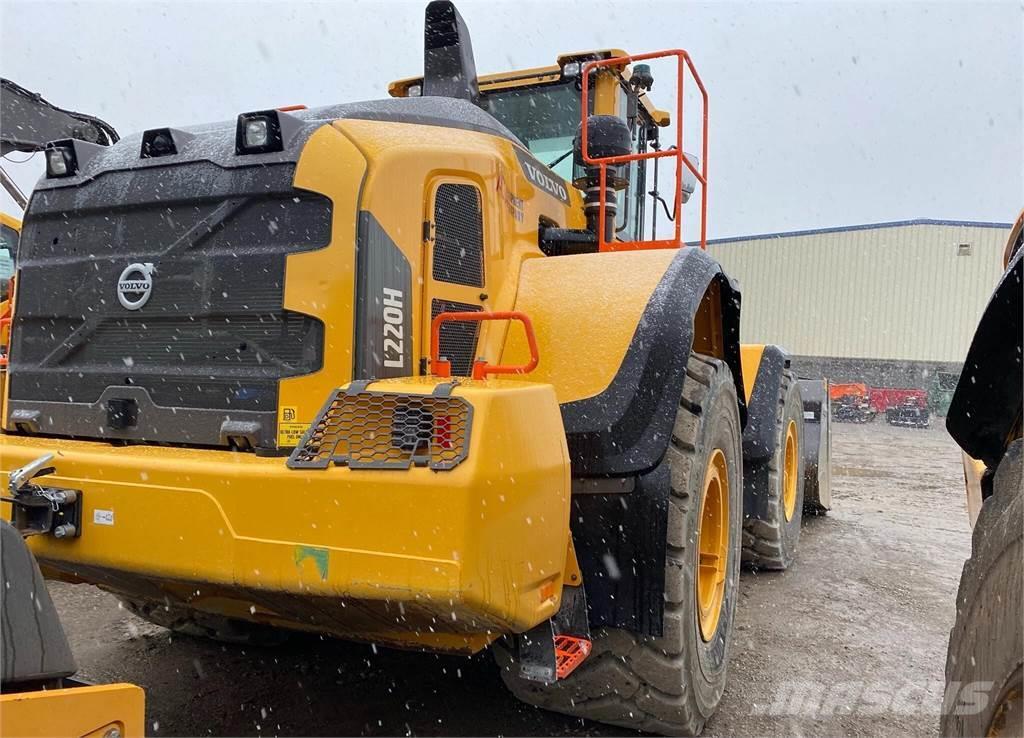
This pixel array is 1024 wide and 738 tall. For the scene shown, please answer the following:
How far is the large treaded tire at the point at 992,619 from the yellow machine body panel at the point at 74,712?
1.67 metres

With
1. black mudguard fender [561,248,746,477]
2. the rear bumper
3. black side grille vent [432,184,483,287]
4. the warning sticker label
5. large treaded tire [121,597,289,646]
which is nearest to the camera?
the rear bumper

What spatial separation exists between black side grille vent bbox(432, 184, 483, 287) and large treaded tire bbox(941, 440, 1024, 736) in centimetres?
173

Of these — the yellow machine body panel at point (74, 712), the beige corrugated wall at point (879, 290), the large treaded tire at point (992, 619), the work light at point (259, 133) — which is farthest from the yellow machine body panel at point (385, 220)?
the beige corrugated wall at point (879, 290)

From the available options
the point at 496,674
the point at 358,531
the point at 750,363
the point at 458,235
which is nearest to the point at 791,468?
the point at 750,363

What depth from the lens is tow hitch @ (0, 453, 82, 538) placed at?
2.30 metres

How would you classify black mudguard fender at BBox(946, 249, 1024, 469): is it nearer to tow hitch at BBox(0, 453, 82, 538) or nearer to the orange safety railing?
the orange safety railing

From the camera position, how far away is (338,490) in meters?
2.03

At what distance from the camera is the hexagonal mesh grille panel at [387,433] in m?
2.02

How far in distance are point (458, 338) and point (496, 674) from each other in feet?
5.13

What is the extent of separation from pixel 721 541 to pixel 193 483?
7.00 ft

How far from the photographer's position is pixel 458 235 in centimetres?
286

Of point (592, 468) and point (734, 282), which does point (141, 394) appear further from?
point (734, 282)

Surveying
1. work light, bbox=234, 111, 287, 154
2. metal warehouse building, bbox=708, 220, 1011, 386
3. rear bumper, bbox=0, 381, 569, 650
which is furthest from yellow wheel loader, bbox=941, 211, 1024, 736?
metal warehouse building, bbox=708, 220, 1011, 386

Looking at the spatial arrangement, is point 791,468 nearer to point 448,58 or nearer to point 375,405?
point 448,58
